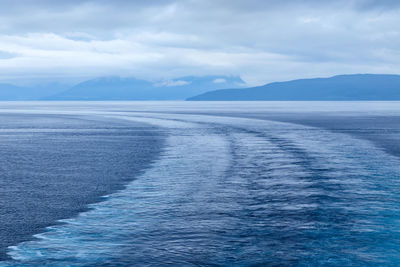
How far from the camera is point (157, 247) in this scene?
9461 millimetres

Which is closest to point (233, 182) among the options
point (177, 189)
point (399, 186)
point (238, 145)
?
point (177, 189)

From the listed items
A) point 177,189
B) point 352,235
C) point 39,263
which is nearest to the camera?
point 39,263

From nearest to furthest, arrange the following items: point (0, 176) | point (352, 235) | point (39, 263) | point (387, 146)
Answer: point (39, 263) < point (352, 235) < point (0, 176) < point (387, 146)

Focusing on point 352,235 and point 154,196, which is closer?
point 352,235

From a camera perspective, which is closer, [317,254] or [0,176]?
[317,254]

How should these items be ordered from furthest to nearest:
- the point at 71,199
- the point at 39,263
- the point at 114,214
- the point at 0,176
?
the point at 0,176, the point at 71,199, the point at 114,214, the point at 39,263

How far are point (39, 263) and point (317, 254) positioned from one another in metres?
4.46

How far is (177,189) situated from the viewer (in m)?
15.2

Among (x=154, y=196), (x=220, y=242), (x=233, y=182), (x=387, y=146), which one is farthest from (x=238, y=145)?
(x=220, y=242)

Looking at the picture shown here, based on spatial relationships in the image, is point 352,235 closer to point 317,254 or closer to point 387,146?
point 317,254

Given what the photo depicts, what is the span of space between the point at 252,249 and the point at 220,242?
653mm

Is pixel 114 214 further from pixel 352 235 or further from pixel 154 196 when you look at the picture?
pixel 352 235

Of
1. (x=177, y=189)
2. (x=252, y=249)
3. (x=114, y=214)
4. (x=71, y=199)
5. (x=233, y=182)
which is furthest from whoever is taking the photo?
(x=233, y=182)

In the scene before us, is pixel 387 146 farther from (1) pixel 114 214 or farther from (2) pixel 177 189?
(1) pixel 114 214
